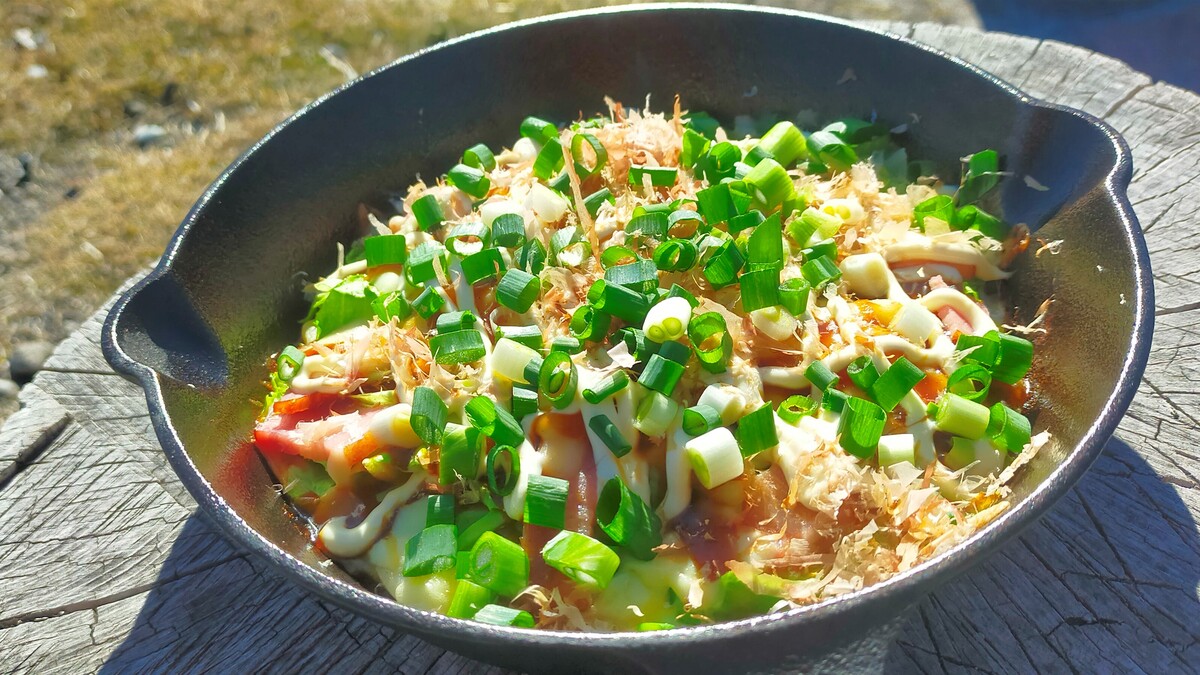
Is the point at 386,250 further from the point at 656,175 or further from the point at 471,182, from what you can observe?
the point at 656,175

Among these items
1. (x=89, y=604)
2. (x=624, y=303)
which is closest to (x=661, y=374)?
(x=624, y=303)

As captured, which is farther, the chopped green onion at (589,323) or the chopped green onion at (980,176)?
the chopped green onion at (980,176)

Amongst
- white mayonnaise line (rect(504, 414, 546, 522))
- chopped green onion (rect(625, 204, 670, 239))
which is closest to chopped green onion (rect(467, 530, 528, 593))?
white mayonnaise line (rect(504, 414, 546, 522))

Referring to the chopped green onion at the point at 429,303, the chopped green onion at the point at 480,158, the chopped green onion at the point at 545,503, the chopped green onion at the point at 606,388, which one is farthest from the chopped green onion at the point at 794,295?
the chopped green onion at the point at 480,158

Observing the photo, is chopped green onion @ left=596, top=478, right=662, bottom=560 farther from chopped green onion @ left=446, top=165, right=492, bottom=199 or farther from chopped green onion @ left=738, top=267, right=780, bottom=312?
chopped green onion @ left=446, top=165, right=492, bottom=199

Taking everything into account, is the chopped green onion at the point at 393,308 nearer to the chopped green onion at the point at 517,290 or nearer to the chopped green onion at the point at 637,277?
the chopped green onion at the point at 517,290

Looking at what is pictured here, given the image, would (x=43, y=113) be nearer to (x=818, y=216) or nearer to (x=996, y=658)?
(x=818, y=216)
